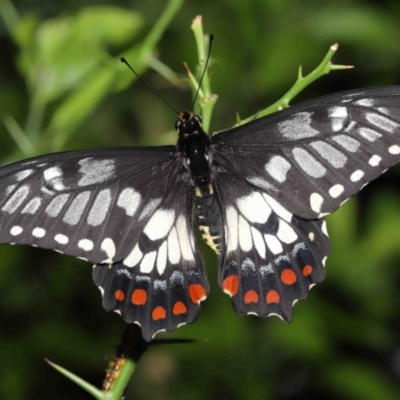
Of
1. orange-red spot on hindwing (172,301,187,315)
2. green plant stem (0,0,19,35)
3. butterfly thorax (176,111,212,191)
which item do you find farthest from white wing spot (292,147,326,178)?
green plant stem (0,0,19,35)

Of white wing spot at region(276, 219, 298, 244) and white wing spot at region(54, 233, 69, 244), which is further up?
white wing spot at region(276, 219, 298, 244)

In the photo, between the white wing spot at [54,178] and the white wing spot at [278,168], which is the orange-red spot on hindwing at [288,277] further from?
the white wing spot at [54,178]

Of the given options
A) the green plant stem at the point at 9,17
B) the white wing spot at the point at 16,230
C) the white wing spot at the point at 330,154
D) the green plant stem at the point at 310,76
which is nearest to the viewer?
the green plant stem at the point at 310,76

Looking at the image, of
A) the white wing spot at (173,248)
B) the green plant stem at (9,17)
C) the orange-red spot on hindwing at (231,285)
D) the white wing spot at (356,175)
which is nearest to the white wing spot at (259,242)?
A: the orange-red spot on hindwing at (231,285)

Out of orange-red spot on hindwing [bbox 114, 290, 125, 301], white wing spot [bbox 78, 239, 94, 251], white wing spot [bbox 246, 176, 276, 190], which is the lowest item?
orange-red spot on hindwing [bbox 114, 290, 125, 301]

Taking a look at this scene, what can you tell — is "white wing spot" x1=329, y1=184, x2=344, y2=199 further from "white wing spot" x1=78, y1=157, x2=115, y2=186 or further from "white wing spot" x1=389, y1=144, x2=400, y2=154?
"white wing spot" x1=78, y1=157, x2=115, y2=186

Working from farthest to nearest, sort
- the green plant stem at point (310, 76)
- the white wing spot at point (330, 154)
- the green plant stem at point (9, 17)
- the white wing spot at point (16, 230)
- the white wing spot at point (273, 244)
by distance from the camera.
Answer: the green plant stem at point (9, 17), the white wing spot at point (273, 244), the white wing spot at point (330, 154), the white wing spot at point (16, 230), the green plant stem at point (310, 76)

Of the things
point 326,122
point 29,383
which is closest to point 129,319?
point 326,122

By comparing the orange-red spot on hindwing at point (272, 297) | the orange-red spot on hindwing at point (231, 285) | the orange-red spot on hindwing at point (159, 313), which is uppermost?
the orange-red spot on hindwing at point (231, 285)
